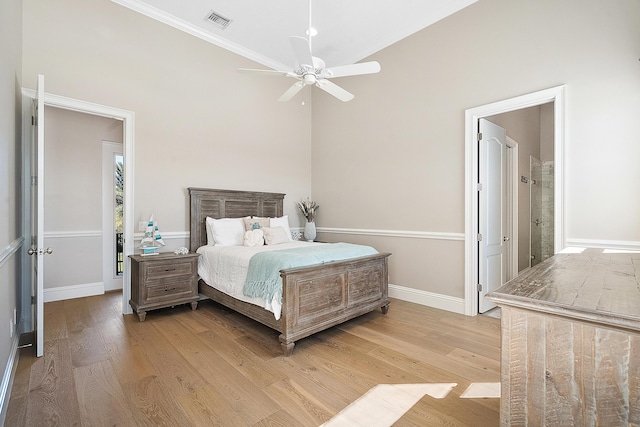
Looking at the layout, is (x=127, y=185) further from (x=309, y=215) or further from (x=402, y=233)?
(x=402, y=233)

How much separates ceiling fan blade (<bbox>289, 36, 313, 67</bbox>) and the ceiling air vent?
2.09 meters

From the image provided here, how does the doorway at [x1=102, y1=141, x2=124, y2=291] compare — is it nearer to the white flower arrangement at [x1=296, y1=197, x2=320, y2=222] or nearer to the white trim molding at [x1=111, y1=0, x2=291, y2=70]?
the white trim molding at [x1=111, y1=0, x2=291, y2=70]

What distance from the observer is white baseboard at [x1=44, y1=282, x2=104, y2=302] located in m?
3.90

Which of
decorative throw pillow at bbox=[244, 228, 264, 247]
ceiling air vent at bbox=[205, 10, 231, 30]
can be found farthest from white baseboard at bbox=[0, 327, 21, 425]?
ceiling air vent at bbox=[205, 10, 231, 30]

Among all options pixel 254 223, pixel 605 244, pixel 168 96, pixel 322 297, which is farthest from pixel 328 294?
pixel 168 96

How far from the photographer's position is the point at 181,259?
355cm

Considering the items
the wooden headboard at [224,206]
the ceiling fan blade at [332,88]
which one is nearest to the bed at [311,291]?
the wooden headboard at [224,206]

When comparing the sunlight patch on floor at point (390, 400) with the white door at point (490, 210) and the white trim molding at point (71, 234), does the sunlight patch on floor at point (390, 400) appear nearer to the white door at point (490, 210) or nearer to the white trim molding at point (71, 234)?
the white door at point (490, 210)

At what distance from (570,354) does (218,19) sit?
4643mm

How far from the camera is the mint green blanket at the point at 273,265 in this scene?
2.63 metres

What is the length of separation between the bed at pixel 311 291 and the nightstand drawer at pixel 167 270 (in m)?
0.28

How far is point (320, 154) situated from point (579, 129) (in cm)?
353

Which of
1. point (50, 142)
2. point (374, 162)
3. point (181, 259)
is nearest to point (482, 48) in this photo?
point (374, 162)

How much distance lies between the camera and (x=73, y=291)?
408 cm
